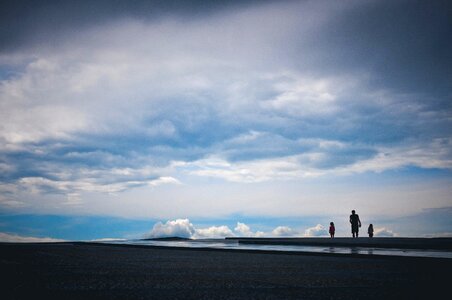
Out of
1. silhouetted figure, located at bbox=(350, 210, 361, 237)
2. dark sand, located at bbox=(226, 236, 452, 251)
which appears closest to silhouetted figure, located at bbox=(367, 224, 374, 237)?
silhouetted figure, located at bbox=(350, 210, 361, 237)

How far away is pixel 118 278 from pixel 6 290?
161 centimetres

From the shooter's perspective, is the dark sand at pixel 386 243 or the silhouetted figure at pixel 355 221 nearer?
the dark sand at pixel 386 243

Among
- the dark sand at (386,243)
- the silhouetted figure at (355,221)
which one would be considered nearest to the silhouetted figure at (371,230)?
the silhouetted figure at (355,221)

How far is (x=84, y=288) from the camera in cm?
484

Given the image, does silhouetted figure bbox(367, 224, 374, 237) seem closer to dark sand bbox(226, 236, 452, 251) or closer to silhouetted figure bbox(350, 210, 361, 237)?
silhouetted figure bbox(350, 210, 361, 237)

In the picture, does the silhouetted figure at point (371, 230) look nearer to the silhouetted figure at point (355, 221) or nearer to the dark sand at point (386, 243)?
the silhouetted figure at point (355, 221)

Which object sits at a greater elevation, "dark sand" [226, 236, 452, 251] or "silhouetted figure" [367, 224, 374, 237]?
"silhouetted figure" [367, 224, 374, 237]

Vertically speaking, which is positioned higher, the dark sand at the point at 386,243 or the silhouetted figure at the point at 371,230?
the silhouetted figure at the point at 371,230

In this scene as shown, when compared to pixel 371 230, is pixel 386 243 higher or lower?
lower

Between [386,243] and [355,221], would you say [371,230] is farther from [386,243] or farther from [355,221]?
[386,243]

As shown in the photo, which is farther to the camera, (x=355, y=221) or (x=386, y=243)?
(x=355, y=221)

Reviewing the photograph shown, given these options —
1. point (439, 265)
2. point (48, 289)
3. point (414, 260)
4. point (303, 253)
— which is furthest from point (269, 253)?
point (48, 289)

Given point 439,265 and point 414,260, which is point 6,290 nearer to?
point 439,265

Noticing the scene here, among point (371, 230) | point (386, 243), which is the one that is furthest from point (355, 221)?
point (386, 243)
